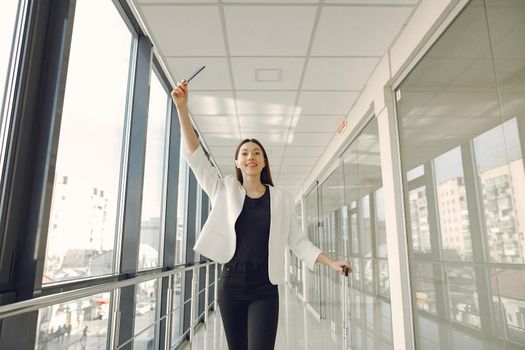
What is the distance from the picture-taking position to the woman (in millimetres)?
1450

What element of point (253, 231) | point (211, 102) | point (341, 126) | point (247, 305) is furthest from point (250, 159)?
point (341, 126)

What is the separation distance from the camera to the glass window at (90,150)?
5.62 feet

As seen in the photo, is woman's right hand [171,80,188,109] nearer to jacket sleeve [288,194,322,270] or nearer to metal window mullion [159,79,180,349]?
jacket sleeve [288,194,322,270]

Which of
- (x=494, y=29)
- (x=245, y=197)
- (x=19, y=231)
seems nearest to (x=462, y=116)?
(x=494, y=29)

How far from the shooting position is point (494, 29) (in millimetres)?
1605

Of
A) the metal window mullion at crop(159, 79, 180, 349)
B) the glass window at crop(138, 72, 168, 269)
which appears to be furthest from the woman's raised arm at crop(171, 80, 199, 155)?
the metal window mullion at crop(159, 79, 180, 349)

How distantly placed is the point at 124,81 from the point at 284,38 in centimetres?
120

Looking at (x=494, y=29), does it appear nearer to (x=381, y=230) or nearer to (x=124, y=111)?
(x=381, y=230)

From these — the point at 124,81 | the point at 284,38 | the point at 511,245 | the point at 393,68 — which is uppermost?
the point at 284,38

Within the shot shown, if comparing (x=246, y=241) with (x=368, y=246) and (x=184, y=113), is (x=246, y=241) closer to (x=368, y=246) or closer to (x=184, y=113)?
(x=184, y=113)

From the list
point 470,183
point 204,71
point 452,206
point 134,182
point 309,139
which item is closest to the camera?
point 470,183

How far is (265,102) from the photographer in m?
3.86

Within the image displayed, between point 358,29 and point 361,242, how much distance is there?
2.09m

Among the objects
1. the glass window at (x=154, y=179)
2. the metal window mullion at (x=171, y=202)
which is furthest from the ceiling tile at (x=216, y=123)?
the glass window at (x=154, y=179)
